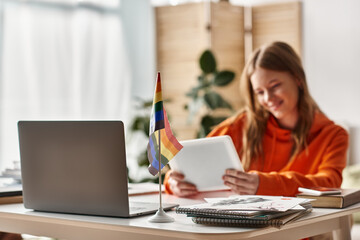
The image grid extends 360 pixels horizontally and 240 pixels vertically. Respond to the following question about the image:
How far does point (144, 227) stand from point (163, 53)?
3.76 metres

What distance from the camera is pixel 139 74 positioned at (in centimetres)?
536

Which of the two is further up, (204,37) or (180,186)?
(204,37)

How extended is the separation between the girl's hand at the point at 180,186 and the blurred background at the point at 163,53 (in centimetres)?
219

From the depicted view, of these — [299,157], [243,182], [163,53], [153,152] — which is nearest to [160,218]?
[153,152]

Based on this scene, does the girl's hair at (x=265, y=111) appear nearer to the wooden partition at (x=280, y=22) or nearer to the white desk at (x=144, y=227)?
the white desk at (x=144, y=227)

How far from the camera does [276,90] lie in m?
2.66

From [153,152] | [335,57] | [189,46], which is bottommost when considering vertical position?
[153,152]

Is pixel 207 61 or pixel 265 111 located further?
pixel 207 61

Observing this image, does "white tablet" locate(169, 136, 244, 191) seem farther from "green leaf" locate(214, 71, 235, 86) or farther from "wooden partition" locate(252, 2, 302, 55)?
"wooden partition" locate(252, 2, 302, 55)

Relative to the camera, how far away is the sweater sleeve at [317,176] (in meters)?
2.19

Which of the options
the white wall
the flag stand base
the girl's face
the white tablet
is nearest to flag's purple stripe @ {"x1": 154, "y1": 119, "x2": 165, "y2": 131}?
the flag stand base

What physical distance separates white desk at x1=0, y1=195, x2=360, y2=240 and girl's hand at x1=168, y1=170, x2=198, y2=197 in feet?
0.40

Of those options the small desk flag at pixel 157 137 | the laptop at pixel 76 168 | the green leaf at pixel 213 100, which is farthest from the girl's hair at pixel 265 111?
the green leaf at pixel 213 100

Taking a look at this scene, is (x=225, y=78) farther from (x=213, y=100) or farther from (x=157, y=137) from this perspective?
(x=157, y=137)
